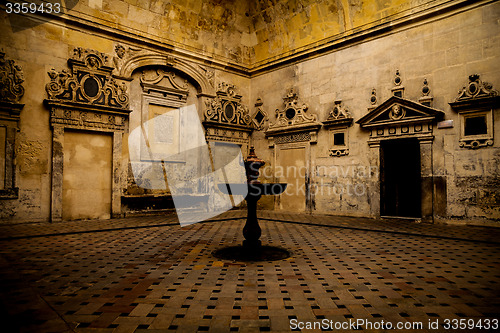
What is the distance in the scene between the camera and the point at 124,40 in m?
9.08

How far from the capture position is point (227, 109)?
11492 mm

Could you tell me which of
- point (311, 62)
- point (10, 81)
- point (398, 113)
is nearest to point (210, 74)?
point (311, 62)

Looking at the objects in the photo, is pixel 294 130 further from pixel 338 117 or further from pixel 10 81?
pixel 10 81

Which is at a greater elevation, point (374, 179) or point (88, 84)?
point (88, 84)

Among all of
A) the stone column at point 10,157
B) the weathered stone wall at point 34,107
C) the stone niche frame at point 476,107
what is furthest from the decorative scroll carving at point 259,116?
the stone column at point 10,157

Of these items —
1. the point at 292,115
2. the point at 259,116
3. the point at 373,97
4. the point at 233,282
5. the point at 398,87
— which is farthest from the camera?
the point at 259,116

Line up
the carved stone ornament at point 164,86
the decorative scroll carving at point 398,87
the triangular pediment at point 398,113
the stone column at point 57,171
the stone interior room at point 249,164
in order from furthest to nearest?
the carved stone ornament at point 164,86
the decorative scroll carving at point 398,87
the triangular pediment at point 398,113
the stone column at point 57,171
the stone interior room at point 249,164

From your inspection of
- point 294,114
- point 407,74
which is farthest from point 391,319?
point 294,114

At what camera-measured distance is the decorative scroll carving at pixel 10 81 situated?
6996 mm

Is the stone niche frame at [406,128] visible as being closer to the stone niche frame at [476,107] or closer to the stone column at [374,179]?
the stone column at [374,179]

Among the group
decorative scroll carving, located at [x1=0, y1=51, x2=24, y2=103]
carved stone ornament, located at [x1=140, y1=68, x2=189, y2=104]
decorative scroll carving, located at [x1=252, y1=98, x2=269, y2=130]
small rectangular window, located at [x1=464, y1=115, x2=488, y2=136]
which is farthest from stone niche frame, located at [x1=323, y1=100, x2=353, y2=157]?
decorative scroll carving, located at [x1=0, y1=51, x2=24, y2=103]

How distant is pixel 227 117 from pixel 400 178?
6.23 meters

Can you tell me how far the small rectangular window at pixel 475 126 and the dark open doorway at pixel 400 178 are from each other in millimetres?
1177

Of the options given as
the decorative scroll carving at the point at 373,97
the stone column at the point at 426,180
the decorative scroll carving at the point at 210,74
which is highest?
the decorative scroll carving at the point at 210,74
